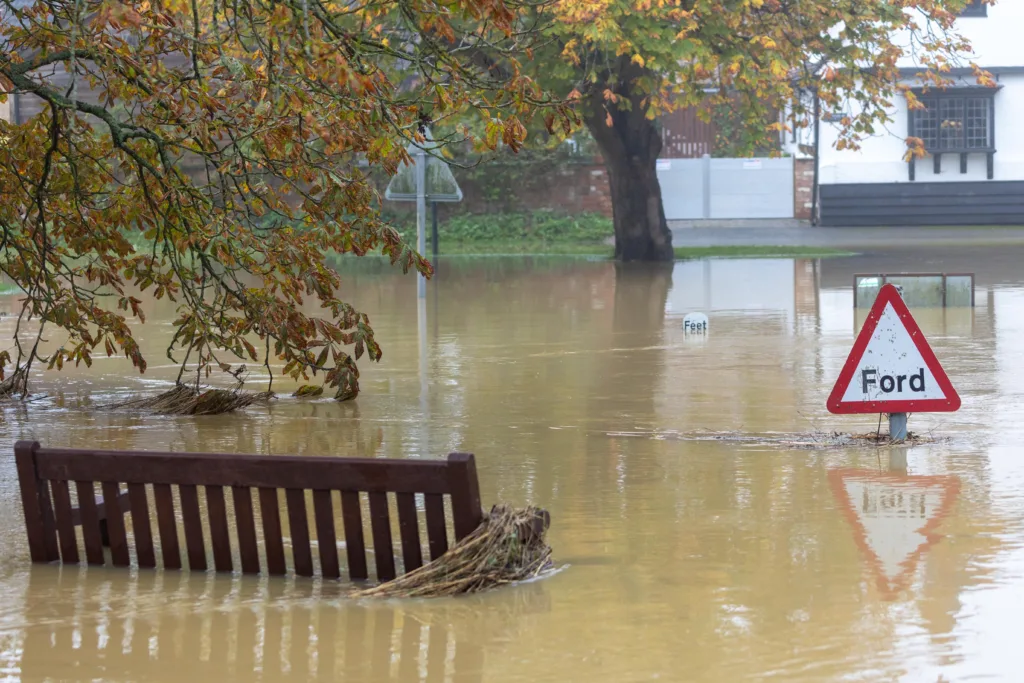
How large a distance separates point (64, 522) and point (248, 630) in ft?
5.11

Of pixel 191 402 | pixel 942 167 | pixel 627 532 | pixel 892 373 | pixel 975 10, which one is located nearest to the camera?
pixel 627 532

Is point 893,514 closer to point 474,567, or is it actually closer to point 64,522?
point 474,567

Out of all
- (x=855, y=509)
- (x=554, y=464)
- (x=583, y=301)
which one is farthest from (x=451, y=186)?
(x=855, y=509)

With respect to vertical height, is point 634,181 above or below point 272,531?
above

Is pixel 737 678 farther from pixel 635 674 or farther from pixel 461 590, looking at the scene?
pixel 461 590

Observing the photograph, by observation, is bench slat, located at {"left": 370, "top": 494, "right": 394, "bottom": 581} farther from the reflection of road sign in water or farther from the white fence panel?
the white fence panel

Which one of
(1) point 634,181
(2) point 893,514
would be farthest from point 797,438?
(1) point 634,181

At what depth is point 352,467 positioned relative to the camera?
698cm

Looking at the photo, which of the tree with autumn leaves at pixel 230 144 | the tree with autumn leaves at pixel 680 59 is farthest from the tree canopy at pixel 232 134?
the tree with autumn leaves at pixel 680 59

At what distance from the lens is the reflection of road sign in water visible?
7.16 meters

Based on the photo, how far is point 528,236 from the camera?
39688mm

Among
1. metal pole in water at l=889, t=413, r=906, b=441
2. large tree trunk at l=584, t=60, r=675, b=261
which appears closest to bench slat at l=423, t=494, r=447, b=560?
metal pole in water at l=889, t=413, r=906, b=441

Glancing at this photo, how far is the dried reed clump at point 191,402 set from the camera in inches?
486

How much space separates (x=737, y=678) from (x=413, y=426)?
20.3 feet
